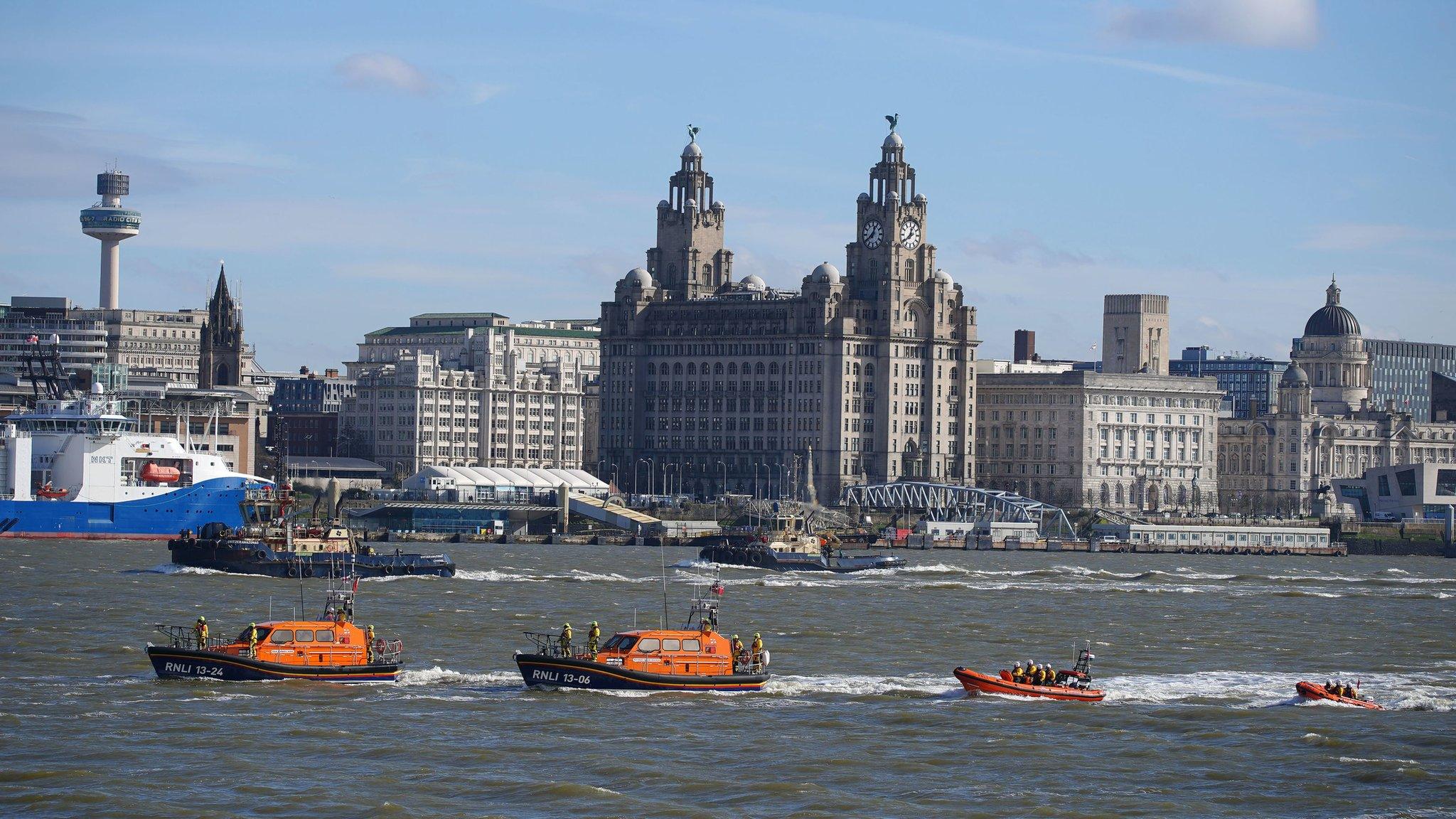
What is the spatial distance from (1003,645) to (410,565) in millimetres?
53139

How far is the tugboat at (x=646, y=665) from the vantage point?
262ft

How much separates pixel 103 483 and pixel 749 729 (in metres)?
131

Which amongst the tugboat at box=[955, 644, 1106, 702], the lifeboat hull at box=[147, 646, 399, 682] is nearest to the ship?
the lifeboat hull at box=[147, 646, 399, 682]

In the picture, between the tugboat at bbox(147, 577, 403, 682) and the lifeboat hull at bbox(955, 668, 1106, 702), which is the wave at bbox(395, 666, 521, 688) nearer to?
the tugboat at bbox(147, 577, 403, 682)

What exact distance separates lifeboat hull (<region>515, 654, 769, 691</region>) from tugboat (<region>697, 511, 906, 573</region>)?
87931 millimetres

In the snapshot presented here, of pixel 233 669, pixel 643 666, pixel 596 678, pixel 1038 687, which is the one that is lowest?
pixel 1038 687

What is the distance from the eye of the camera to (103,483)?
19375 centimetres

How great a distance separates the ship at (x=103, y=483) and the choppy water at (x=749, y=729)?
73.5 meters

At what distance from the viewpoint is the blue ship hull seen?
19100cm

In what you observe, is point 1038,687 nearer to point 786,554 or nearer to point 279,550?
point 279,550

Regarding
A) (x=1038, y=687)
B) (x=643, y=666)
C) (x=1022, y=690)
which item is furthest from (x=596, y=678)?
(x=1038, y=687)

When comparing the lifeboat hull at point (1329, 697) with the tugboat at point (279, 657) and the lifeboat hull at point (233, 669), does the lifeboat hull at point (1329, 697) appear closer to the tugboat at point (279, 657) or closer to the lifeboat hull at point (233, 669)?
the tugboat at point (279, 657)

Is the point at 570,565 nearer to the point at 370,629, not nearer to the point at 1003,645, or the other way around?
the point at 1003,645

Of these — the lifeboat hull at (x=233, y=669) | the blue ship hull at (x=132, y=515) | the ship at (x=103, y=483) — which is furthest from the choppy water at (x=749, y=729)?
the ship at (x=103, y=483)
